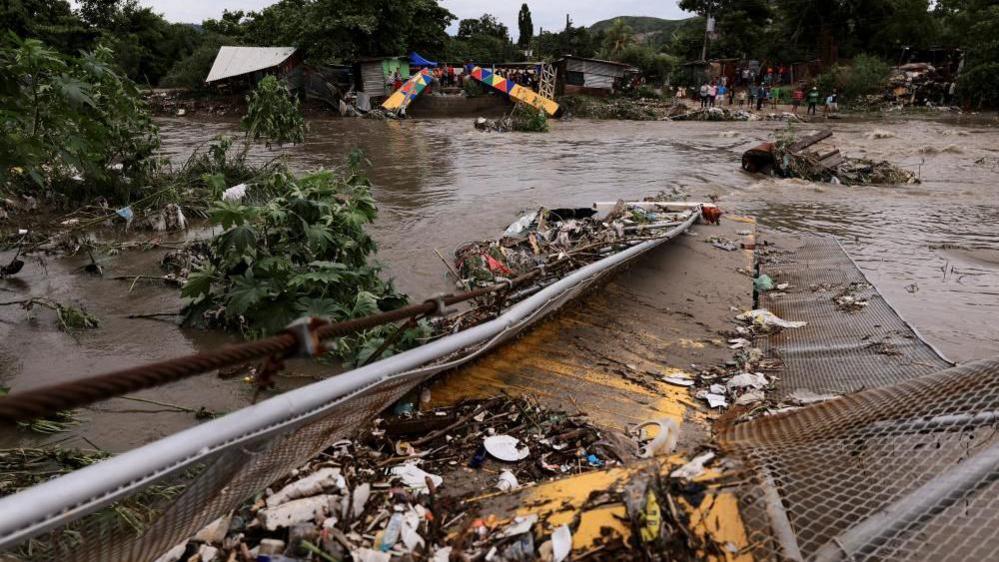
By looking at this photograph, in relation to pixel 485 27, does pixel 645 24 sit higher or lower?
higher

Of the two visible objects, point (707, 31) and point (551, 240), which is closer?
point (551, 240)

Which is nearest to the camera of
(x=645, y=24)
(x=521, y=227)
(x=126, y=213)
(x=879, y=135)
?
(x=521, y=227)

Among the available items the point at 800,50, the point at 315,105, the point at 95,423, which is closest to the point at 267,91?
the point at 95,423

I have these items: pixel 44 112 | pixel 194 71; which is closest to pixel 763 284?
pixel 44 112

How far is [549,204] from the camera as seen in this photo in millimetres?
9641

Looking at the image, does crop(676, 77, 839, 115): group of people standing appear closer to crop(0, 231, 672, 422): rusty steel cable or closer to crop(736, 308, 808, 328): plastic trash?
crop(736, 308, 808, 328): plastic trash

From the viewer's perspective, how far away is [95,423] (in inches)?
123

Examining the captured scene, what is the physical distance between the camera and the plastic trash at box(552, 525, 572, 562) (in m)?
1.46

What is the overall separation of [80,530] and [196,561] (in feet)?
1.18

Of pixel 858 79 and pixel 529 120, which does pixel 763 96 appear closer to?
pixel 858 79

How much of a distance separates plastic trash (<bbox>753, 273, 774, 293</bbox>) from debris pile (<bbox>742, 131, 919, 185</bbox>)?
7.56 m

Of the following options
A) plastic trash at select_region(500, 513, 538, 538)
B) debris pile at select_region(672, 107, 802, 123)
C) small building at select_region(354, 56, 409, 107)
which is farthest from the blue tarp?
plastic trash at select_region(500, 513, 538, 538)

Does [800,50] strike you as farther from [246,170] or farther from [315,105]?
[246,170]

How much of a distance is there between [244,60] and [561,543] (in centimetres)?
2936
